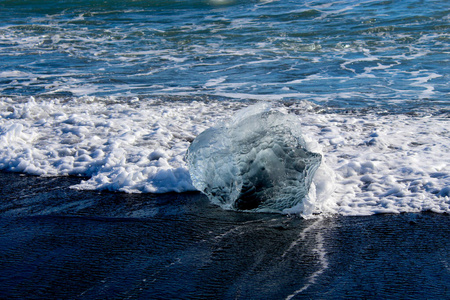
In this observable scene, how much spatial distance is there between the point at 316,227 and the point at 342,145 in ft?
6.87

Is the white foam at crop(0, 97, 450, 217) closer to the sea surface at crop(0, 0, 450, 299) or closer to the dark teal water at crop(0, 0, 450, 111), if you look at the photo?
the sea surface at crop(0, 0, 450, 299)

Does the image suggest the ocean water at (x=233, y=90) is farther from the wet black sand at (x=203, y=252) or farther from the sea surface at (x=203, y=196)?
the wet black sand at (x=203, y=252)

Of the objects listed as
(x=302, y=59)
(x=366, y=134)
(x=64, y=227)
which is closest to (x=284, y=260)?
(x=64, y=227)

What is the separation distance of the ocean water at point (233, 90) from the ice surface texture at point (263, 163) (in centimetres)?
22

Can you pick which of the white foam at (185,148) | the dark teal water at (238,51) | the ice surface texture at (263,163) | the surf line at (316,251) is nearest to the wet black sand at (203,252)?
the surf line at (316,251)

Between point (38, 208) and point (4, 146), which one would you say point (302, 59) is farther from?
point (38, 208)

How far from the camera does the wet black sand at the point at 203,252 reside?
273 cm

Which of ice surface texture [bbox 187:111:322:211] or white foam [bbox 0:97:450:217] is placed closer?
ice surface texture [bbox 187:111:322:211]

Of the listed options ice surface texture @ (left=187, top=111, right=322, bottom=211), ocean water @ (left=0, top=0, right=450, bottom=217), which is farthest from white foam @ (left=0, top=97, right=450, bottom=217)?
ice surface texture @ (left=187, top=111, right=322, bottom=211)

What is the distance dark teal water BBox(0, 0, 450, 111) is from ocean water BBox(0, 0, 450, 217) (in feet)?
0.16

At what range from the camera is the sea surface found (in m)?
2.88

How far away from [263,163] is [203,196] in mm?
728

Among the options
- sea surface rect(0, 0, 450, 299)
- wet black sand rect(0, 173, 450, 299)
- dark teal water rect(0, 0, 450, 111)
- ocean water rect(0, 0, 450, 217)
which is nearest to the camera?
wet black sand rect(0, 173, 450, 299)

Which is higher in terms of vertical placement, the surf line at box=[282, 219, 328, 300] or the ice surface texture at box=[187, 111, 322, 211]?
the ice surface texture at box=[187, 111, 322, 211]
